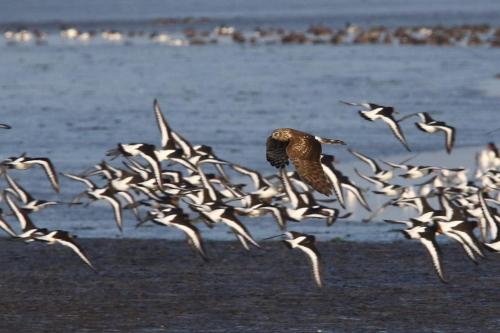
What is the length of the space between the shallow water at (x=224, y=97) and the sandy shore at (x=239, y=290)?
5.83 feet

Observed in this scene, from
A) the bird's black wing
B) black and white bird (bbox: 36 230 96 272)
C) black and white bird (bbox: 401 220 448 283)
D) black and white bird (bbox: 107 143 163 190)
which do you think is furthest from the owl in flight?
black and white bird (bbox: 107 143 163 190)

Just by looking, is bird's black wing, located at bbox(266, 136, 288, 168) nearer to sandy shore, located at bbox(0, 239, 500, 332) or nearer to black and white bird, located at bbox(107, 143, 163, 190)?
sandy shore, located at bbox(0, 239, 500, 332)

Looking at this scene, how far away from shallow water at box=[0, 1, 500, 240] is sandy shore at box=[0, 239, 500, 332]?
178 centimetres

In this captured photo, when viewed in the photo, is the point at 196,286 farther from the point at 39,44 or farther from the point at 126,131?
the point at 39,44

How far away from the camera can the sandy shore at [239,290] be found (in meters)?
12.4

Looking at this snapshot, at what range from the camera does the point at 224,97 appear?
37.5m

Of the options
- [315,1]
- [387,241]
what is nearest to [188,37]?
[387,241]

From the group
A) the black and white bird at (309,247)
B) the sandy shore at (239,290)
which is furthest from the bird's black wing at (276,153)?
the black and white bird at (309,247)

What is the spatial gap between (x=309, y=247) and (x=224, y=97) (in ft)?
77.0

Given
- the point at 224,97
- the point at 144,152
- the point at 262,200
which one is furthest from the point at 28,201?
the point at 224,97

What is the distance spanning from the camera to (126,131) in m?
29.6

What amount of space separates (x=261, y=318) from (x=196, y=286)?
5.49 ft

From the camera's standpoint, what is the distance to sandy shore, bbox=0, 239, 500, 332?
1243cm

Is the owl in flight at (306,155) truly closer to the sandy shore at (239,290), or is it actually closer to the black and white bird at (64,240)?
the sandy shore at (239,290)
